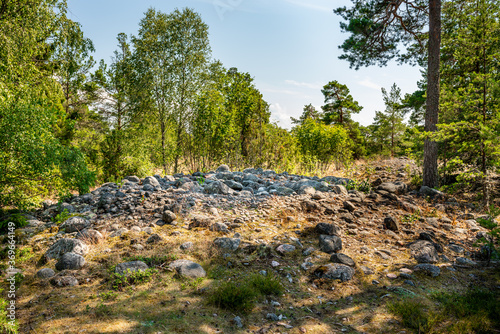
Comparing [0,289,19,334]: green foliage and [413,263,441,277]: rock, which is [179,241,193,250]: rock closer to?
[0,289,19,334]: green foliage

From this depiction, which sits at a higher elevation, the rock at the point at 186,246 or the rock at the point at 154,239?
the rock at the point at 154,239

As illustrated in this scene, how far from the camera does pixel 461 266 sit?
422 centimetres

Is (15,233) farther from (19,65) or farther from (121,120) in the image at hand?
(121,120)

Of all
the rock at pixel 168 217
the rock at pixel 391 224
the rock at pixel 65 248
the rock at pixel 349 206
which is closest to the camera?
the rock at pixel 65 248

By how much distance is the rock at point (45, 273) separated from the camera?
3.36 meters

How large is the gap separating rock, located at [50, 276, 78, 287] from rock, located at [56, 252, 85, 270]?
0.25 metres

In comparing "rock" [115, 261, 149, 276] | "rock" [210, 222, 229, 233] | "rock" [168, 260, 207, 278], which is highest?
"rock" [210, 222, 229, 233]

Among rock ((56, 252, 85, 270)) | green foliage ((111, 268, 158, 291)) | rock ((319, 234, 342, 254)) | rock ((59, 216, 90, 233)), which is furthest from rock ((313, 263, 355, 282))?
rock ((59, 216, 90, 233))

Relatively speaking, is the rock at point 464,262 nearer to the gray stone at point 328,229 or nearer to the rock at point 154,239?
the gray stone at point 328,229

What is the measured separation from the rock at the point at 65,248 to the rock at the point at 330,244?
3.84 meters

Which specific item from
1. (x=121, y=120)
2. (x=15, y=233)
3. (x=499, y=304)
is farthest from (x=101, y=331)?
(x=121, y=120)

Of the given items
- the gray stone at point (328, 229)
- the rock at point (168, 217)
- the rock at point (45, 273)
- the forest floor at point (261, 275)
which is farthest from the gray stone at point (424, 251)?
the rock at point (45, 273)

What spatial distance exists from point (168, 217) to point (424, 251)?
15.4ft

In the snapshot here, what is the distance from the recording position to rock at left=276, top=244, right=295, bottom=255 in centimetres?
419
